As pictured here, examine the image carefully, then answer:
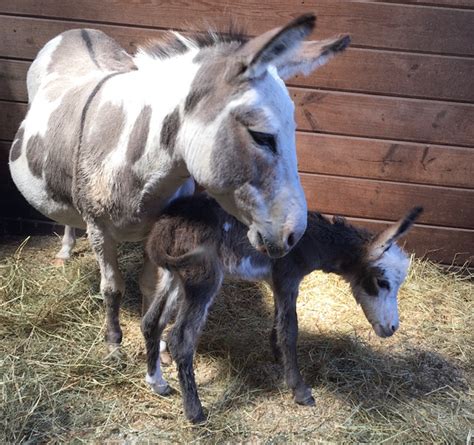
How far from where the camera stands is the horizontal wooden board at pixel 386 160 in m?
3.38

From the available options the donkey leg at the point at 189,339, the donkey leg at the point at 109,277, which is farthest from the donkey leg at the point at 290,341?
the donkey leg at the point at 109,277

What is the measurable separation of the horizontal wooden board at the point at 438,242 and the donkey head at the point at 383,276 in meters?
0.94

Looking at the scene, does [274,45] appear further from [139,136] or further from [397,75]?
[397,75]

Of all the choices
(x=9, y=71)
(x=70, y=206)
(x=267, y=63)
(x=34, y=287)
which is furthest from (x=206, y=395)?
(x=9, y=71)

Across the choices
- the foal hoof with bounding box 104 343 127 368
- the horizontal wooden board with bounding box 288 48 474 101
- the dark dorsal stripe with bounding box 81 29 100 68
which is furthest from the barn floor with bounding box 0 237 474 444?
the dark dorsal stripe with bounding box 81 29 100 68

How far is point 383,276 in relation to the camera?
2607 mm

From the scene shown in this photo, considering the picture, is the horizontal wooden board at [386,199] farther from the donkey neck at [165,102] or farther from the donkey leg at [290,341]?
the donkey neck at [165,102]

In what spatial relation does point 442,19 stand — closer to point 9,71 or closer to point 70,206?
point 70,206

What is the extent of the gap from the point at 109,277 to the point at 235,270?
0.61 metres

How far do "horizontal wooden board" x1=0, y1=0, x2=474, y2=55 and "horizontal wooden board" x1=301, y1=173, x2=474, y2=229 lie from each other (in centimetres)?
85

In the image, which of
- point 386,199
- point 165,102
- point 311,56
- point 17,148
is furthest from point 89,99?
point 386,199

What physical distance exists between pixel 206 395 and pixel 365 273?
0.95 meters

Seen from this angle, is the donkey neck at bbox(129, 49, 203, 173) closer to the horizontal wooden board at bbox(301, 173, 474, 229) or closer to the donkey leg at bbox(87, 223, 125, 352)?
the donkey leg at bbox(87, 223, 125, 352)

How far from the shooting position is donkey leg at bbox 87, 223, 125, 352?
244 centimetres
